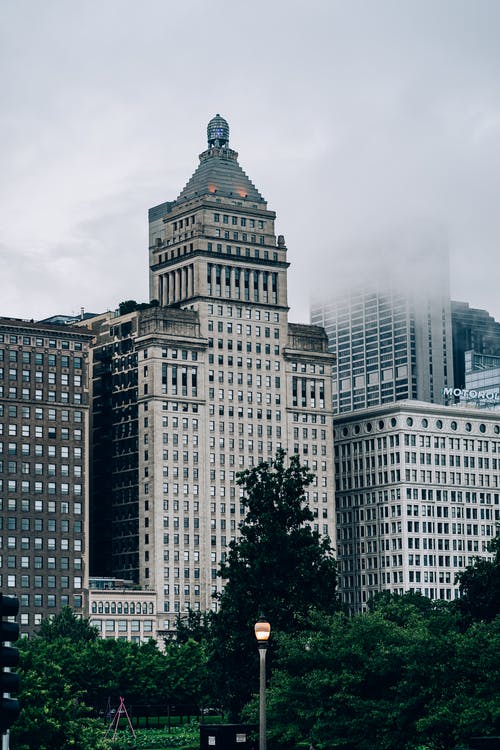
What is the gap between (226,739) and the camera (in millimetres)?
84625

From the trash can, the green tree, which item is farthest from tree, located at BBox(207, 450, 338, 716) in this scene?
the trash can

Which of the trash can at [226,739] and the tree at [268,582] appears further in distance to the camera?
the tree at [268,582]

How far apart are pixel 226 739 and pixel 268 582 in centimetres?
3163

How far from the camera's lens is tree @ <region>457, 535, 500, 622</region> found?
5620 inches

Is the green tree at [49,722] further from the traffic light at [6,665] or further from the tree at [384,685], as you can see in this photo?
the traffic light at [6,665]

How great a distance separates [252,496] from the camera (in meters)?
121

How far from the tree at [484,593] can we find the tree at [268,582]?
82.4 ft

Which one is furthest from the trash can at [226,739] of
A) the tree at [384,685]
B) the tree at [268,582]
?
the tree at [268,582]

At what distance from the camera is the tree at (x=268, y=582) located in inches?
4525

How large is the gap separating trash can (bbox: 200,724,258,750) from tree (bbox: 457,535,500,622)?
5374 centimetres

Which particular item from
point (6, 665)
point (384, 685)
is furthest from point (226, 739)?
point (6, 665)

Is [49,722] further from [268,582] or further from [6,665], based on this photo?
[6,665]

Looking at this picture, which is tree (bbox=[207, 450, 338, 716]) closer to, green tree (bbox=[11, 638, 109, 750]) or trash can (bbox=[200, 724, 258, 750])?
green tree (bbox=[11, 638, 109, 750])

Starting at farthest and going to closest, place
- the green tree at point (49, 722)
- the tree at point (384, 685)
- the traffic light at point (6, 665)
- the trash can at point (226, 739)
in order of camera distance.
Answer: the green tree at point (49, 722) < the trash can at point (226, 739) < the tree at point (384, 685) < the traffic light at point (6, 665)
